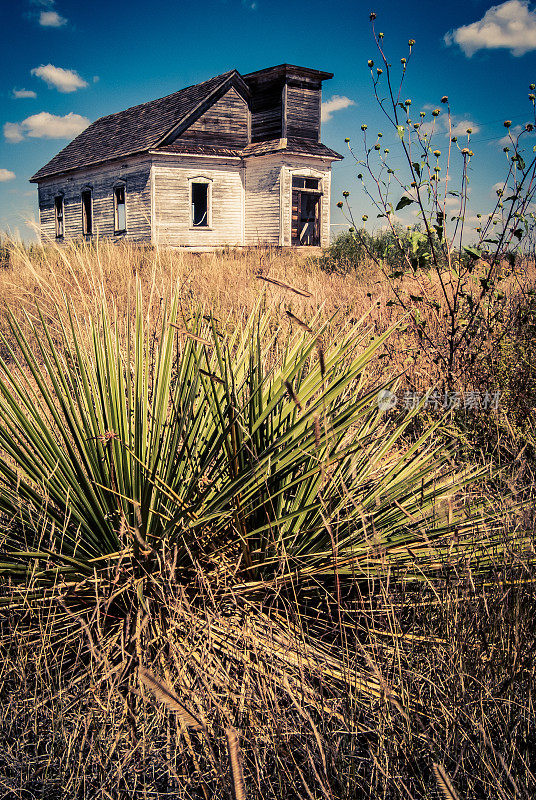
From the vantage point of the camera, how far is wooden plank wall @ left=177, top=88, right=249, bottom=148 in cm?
1872

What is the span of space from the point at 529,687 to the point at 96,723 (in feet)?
3.15

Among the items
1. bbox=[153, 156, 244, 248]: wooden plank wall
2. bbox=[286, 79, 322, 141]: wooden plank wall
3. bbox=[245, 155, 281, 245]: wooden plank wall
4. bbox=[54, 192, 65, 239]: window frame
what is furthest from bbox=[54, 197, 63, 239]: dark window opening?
bbox=[286, 79, 322, 141]: wooden plank wall

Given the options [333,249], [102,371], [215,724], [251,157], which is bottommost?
[215,724]

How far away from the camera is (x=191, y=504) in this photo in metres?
1.63

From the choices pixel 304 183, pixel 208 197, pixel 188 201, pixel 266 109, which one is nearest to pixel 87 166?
pixel 188 201

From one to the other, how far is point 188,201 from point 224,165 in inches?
73.0

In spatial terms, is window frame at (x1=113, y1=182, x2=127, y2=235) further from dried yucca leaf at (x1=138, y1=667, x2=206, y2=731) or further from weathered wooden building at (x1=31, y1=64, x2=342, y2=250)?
dried yucca leaf at (x1=138, y1=667, x2=206, y2=731)

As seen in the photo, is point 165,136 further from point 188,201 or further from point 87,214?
point 87,214

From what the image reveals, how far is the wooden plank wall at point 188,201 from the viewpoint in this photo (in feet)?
59.9

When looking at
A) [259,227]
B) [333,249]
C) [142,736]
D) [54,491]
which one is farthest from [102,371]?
[259,227]

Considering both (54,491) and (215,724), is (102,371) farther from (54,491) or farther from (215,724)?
(215,724)

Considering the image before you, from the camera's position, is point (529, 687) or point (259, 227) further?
point (259, 227)

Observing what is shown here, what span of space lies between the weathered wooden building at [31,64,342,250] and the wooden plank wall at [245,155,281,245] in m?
0.03

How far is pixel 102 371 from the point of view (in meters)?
1.74
